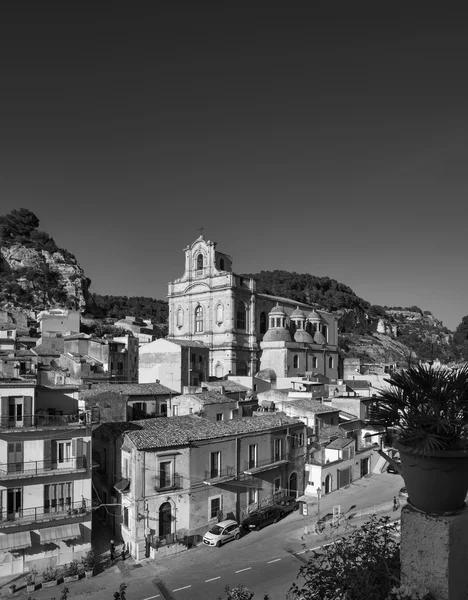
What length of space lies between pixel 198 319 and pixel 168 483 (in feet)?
135

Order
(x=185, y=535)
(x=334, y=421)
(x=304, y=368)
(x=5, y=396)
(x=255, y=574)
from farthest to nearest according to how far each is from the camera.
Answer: (x=304, y=368), (x=334, y=421), (x=185, y=535), (x=5, y=396), (x=255, y=574)

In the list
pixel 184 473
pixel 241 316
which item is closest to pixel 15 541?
pixel 184 473

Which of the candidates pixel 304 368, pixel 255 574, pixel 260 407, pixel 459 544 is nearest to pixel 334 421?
pixel 260 407

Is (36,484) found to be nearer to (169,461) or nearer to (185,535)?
(169,461)

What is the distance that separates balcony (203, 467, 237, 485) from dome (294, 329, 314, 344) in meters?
39.7

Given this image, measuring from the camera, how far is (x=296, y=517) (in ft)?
92.2

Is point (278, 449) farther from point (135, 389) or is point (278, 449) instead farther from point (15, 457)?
point (15, 457)

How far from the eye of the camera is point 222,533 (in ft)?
80.6

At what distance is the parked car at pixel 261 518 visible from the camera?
26203 mm

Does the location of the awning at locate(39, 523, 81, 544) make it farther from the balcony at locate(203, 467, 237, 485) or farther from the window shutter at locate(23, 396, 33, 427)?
the balcony at locate(203, 467, 237, 485)

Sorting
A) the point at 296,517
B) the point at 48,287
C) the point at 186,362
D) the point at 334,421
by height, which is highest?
the point at 48,287

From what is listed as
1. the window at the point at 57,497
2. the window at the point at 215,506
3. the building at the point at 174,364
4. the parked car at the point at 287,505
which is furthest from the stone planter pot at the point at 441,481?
the building at the point at 174,364

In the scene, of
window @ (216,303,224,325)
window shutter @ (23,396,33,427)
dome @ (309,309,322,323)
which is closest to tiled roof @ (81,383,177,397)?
window shutter @ (23,396,33,427)

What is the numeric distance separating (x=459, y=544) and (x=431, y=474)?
2.18 feet
